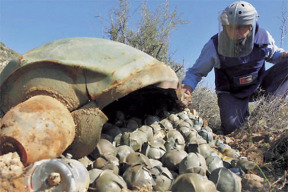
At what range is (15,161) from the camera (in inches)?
51.7

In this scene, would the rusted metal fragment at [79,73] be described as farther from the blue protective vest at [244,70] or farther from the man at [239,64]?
the blue protective vest at [244,70]

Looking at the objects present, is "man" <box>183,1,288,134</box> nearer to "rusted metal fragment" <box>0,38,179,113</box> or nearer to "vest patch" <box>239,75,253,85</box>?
"vest patch" <box>239,75,253,85</box>

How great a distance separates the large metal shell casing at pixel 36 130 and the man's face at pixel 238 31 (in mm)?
2722

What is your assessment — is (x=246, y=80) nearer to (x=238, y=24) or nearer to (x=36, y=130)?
A: (x=238, y=24)

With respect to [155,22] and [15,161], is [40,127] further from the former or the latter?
[155,22]

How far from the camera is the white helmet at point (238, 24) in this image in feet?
11.4

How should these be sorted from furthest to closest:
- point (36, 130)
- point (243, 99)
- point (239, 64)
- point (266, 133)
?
point (243, 99), point (239, 64), point (266, 133), point (36, 130)

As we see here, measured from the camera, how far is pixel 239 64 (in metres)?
3.74

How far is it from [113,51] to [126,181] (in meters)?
0.91

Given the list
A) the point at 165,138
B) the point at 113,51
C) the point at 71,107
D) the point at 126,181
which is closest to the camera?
the point at 126,181

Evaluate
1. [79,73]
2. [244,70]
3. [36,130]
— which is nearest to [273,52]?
[244,70]

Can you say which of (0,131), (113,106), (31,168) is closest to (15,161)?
(31,168)

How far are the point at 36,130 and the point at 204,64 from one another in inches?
111

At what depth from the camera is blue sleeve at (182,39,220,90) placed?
3750 mm
